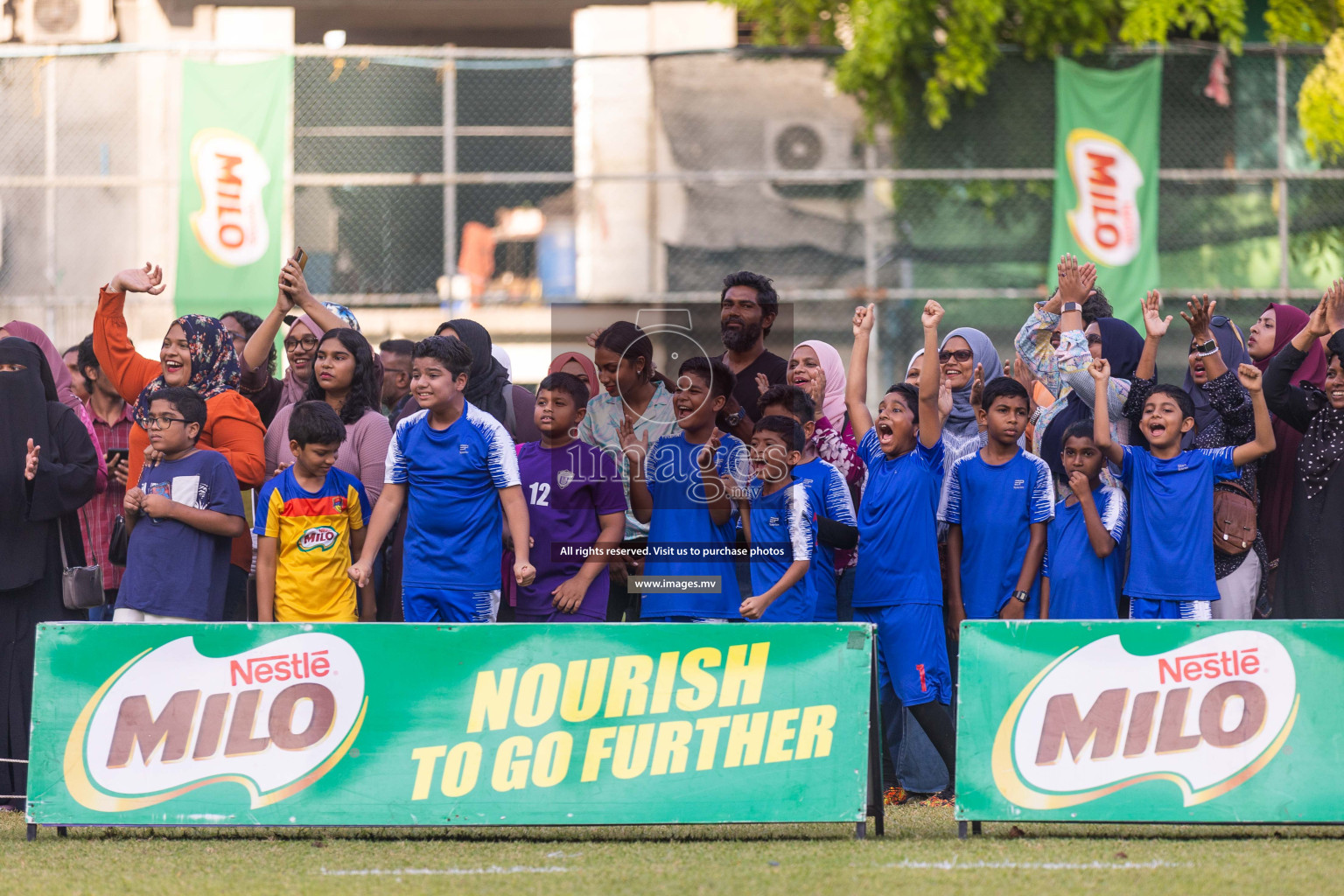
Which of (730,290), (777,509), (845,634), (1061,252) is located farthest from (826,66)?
(845,634)

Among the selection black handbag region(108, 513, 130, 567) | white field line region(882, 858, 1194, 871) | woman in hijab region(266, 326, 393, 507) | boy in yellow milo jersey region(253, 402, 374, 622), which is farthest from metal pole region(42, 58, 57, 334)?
white field line region(882, 858, 1194, 871)

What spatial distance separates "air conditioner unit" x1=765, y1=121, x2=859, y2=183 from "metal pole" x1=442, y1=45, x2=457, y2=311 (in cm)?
333

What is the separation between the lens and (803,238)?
1495 centimetres

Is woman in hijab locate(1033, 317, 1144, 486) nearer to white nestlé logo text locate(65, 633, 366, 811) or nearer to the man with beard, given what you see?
the man with beard

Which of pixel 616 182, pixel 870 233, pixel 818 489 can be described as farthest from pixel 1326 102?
pixel 818 489

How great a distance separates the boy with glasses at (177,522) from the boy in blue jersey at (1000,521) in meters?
3.27

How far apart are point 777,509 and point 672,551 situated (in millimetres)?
505

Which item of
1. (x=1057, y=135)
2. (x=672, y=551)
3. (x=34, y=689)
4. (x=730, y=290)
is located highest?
(x=1057, y=135)

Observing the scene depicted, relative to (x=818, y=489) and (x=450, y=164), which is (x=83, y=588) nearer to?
(x=818, y=489)

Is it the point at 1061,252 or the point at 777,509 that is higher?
the point at 1061,252

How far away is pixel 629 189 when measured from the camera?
14812 mm

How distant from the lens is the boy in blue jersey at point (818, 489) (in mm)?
6371

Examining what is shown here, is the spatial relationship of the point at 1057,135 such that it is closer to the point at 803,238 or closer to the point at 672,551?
the point at 803,238

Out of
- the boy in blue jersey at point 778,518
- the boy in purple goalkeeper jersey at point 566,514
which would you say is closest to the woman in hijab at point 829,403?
the boy in blue jersey at point 778,518
